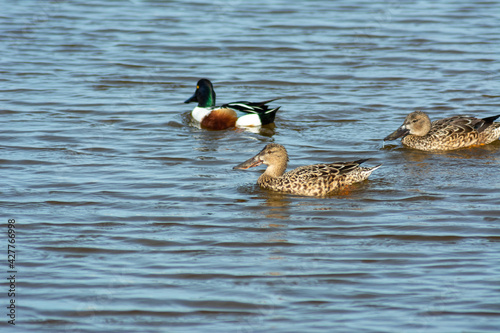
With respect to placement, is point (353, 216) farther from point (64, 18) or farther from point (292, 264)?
point (64, 18)

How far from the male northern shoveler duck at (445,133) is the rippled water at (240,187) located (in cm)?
18

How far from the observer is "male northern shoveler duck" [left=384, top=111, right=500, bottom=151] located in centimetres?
1034

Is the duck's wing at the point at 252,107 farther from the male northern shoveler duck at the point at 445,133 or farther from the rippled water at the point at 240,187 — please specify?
the male northern shoveler duck at the point at 445,133

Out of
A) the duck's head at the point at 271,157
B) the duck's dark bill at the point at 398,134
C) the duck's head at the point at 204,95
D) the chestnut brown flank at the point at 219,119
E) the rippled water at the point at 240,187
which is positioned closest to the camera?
the rippled water at the point at 240,187

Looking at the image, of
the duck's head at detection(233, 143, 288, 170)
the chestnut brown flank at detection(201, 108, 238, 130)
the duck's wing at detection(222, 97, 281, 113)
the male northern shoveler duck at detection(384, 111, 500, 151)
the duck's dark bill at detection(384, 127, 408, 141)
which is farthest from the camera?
the chestnut brown flank at detection(201, 108, 238, 130)

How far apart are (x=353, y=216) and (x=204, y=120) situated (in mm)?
5019

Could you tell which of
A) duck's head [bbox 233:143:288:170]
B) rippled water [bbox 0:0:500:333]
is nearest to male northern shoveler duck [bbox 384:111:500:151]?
rippled water [bbox 0:0:500:333]

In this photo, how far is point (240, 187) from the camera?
341 inches

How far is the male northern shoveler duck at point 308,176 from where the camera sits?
837cm

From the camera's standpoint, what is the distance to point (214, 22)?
19.2 metres

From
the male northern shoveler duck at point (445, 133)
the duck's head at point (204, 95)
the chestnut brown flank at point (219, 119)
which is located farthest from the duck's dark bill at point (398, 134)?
the duck's head at point (204, 95)

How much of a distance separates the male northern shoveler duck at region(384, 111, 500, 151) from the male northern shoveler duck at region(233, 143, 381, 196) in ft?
6.61

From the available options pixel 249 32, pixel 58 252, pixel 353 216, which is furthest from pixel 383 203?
pixel 249 32

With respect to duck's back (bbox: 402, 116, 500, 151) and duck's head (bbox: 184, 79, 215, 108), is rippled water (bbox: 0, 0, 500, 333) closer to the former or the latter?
duck's back (bbox: 402, 116, 500, 151)
